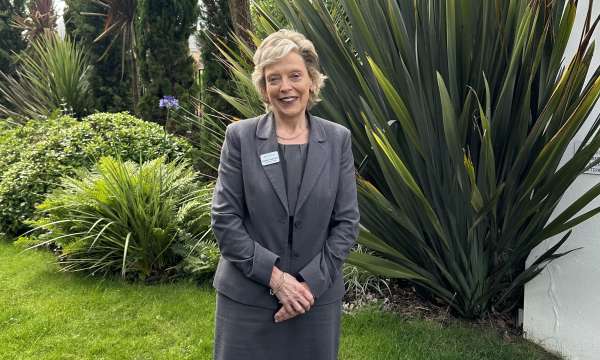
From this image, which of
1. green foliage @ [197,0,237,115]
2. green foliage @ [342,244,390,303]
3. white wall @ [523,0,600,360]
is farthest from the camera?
green foliage @ [197,0,237,115]

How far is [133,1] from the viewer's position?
1062cm

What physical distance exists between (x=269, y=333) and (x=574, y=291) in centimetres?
222

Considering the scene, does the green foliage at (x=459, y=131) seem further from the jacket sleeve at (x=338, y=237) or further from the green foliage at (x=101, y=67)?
the green foliage at (x=101, y=67)

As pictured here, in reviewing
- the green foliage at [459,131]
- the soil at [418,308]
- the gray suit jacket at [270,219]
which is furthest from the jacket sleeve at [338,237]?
the soil at [418,308]

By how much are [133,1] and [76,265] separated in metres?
7.39

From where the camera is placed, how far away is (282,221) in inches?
80.3

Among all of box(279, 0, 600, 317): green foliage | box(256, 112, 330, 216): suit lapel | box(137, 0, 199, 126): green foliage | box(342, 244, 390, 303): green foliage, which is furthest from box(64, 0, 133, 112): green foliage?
box(256, 112, 330, 216): suit lapel

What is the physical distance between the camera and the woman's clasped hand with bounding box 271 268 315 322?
6.52ft

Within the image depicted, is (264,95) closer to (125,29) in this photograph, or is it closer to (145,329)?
(145,329)

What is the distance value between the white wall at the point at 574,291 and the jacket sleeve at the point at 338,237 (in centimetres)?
189

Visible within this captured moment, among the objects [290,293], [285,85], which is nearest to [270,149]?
[285,85]

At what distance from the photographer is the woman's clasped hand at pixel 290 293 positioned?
1.99 meters

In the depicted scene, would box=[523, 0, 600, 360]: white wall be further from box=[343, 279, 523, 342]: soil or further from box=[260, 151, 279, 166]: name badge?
box=[260, 151, 279, 166]: name badge

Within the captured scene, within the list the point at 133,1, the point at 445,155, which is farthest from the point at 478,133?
the point at 133,1
